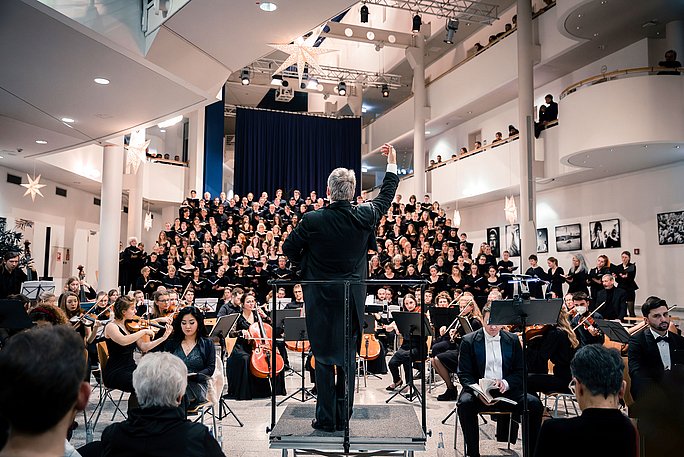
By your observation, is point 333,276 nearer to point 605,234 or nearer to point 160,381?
point 160,381

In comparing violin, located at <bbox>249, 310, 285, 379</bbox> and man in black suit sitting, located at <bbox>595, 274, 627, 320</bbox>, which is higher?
man in black suit sitting, located at <bbox>595, 274, 627, 320</bbox>

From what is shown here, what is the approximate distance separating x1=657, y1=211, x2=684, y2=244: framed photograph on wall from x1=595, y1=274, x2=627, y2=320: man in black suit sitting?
118 inches

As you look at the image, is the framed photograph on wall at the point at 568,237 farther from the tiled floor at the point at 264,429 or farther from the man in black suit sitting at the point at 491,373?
the man in black suit sitting at the point at 491,373

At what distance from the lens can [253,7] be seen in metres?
6.19

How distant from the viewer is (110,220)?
1323 cm

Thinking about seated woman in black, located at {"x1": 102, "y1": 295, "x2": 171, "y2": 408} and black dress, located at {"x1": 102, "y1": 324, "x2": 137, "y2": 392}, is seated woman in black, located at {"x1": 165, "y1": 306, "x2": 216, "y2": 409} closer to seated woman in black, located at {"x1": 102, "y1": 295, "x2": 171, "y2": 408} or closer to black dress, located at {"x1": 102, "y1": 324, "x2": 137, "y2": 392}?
seated woman in black, located at {"x1": 102, "y1": 295, "x2": 171, "y2": 408}

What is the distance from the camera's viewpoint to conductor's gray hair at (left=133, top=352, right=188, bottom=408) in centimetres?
228

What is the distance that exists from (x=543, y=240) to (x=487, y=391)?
12201 mm

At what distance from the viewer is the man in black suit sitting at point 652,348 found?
14.4 ft

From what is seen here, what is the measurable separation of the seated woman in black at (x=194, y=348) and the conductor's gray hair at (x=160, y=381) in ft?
8.20

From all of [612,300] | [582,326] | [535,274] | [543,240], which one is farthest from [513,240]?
[582,326]

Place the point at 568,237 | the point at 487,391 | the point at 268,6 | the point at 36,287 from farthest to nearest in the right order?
the point at 568,237
the point at 36,287
the point at 268,6
the point at 487,391

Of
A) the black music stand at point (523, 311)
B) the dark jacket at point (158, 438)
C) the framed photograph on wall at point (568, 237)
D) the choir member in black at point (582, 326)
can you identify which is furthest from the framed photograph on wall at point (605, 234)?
the dark jacket at point (158, 438)

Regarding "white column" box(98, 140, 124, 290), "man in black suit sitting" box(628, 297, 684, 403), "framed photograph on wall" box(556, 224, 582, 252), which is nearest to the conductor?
"man in black suit sitting" box(628, 297, 684, 403)
